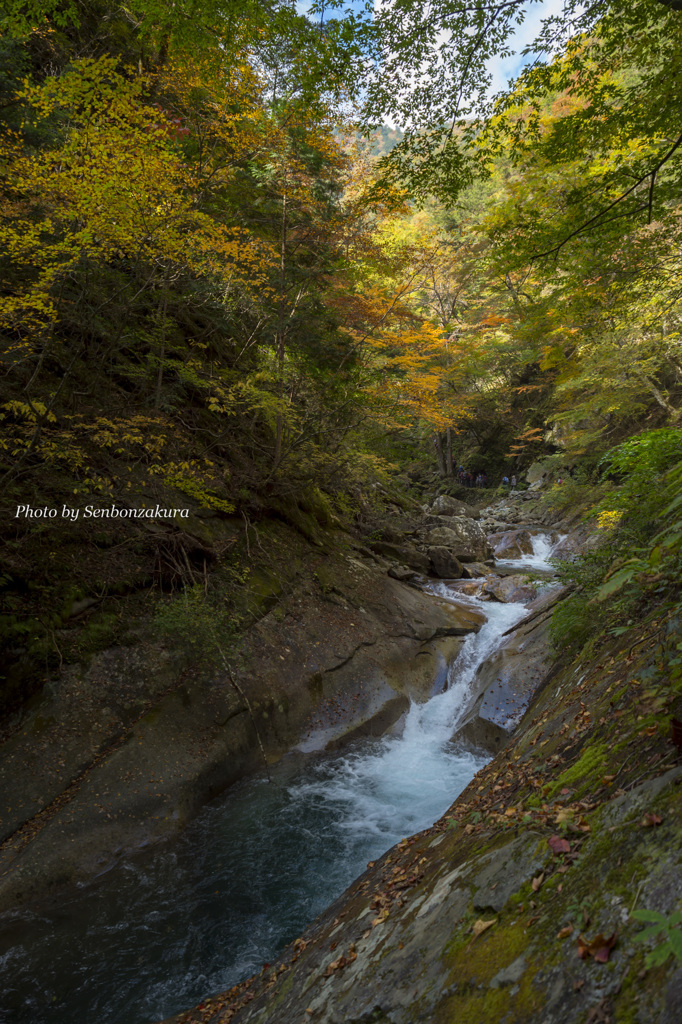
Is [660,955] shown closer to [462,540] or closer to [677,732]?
[677,732]

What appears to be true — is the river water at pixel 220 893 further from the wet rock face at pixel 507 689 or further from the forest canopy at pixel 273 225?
the forest canopy at pixel 273 225

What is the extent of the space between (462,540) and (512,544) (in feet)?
10.1

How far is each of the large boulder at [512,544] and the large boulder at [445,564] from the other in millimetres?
4113

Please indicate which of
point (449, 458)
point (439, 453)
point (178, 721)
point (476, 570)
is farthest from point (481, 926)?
point (439, 453)

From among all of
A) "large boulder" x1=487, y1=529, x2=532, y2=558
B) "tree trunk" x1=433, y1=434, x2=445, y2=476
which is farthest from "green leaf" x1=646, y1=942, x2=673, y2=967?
"tree trunk" x1=433, y1=434, x2=445, y2=476

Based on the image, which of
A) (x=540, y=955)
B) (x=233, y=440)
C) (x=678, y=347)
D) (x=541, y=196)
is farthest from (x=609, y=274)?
(x=540, y=955)

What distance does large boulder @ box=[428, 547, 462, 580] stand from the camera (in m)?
15.5

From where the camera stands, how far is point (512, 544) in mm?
19312

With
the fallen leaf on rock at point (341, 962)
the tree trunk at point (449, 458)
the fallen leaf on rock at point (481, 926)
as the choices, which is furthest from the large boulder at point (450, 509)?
the fallen leaf on rock at point (481, 926)

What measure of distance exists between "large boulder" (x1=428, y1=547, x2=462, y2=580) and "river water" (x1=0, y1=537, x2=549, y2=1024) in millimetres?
7836

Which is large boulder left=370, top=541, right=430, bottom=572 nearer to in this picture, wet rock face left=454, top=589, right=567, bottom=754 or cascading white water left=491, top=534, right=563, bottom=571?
cascading white water left=491, top=534, right=563, bottom=571

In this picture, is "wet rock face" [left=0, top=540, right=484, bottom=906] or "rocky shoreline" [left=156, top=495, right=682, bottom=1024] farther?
"wet rock face" [left=0, top=540, right=484, bottom=906]

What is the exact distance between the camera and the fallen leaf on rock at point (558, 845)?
221cm

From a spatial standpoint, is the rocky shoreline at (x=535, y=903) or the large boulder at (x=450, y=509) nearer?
the rocky shoreline at (x=535, y=903)
